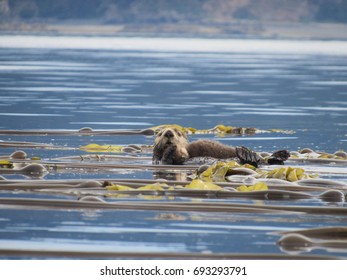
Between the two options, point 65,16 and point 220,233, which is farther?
point 65,16

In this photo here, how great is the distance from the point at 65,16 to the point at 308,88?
103921 mm

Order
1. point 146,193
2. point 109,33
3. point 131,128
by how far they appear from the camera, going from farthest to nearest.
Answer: point 109,33 → point 131,128 → point 146,193

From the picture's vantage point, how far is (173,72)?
34.0 meters

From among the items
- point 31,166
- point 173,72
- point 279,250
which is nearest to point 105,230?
point 279,250

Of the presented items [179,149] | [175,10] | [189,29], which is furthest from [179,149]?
[175,10]

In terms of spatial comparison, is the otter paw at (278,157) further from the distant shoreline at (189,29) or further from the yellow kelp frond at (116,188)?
the distant shoreline at (189,29)

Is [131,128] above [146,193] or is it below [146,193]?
above

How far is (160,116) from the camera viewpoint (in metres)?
18.3

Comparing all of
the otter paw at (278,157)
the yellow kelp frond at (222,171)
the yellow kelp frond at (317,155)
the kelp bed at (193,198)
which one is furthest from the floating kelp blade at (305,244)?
the yellow kelp frond at (317,155)

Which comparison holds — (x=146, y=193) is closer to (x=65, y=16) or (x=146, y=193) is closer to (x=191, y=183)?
(x=191, y=183)

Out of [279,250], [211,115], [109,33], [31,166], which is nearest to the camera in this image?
[279,250]

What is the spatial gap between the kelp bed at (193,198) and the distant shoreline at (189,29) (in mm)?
96828

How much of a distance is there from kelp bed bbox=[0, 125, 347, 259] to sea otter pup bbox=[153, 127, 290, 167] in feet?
0.56

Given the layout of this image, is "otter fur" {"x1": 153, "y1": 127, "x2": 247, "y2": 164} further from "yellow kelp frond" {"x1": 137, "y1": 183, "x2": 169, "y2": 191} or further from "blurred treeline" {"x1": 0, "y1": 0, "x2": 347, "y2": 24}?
"blurred treeline" {"x1": 0, "y1": 0, "x2": 347, "y2": 24}
